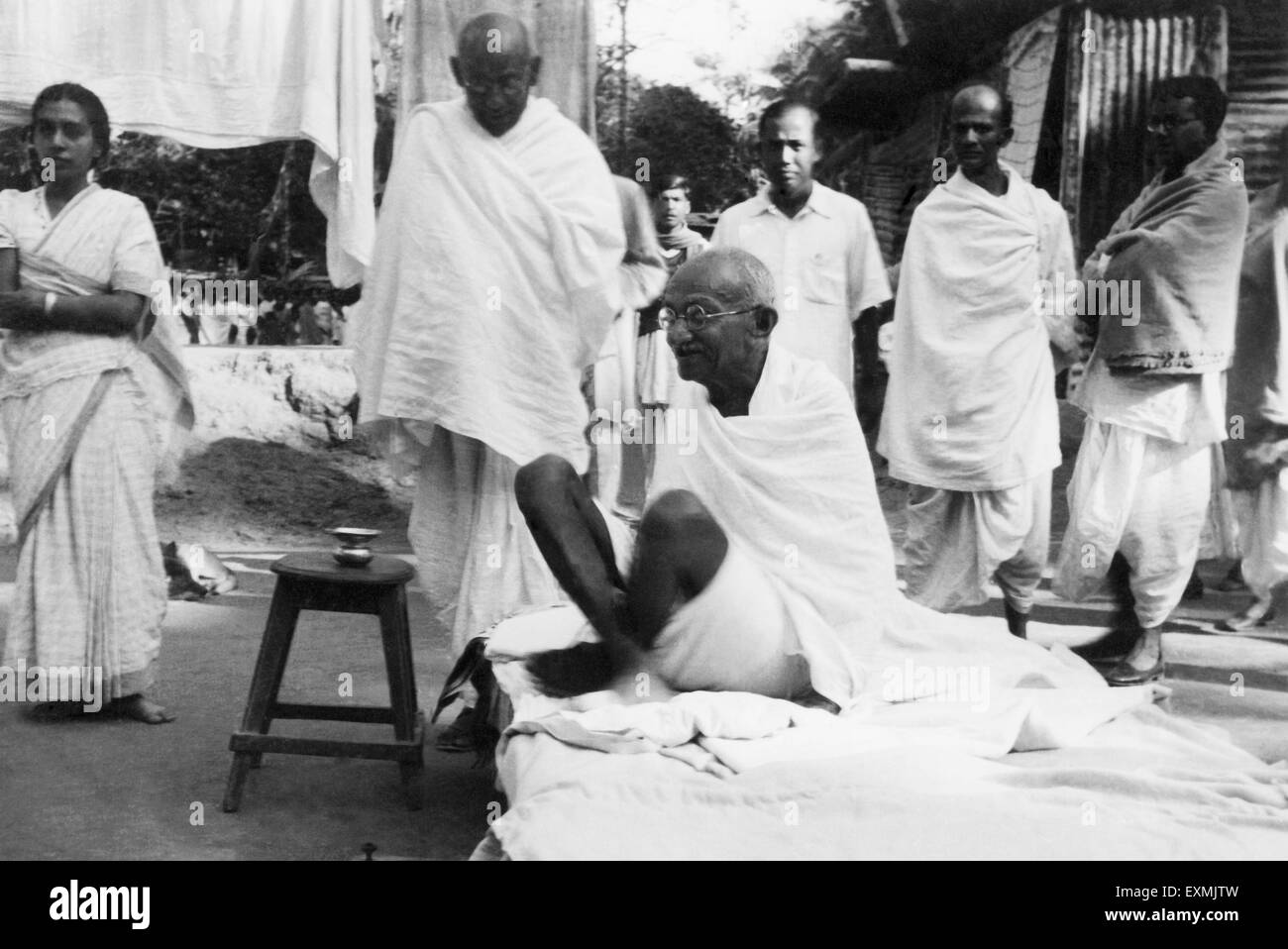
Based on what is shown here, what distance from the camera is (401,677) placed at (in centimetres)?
421

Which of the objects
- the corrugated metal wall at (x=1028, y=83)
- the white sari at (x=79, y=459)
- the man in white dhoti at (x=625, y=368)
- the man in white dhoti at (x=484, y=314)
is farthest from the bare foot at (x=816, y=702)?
the corrugated metal wall at (x=1028, y=83)

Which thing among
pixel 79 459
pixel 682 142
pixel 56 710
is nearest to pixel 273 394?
pixel 682 142

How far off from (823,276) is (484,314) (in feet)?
5.14

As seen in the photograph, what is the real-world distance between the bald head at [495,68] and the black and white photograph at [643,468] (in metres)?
0.02

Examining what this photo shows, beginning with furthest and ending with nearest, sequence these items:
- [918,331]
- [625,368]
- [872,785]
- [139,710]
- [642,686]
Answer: [625,368]
[918,331]
[139,710]
[642,686]
[872,785]

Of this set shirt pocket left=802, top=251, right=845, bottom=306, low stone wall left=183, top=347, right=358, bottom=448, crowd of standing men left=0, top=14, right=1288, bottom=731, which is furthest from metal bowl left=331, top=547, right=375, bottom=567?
low stone wall left=183, top=347, right=358, bottom=448

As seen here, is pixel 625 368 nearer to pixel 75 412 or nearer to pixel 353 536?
pixel 75 412

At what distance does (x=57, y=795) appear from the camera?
418cm

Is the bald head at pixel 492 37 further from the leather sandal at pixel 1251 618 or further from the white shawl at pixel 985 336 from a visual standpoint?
the leather sandal at pixel 1251 618

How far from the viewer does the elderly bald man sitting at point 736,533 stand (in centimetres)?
370

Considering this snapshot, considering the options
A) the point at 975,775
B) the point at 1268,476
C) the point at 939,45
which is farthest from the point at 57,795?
the point at 939,45

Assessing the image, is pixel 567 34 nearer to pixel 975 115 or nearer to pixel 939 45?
pixel 975 115

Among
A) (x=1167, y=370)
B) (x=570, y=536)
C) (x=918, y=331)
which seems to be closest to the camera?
(x=570, y=536)
